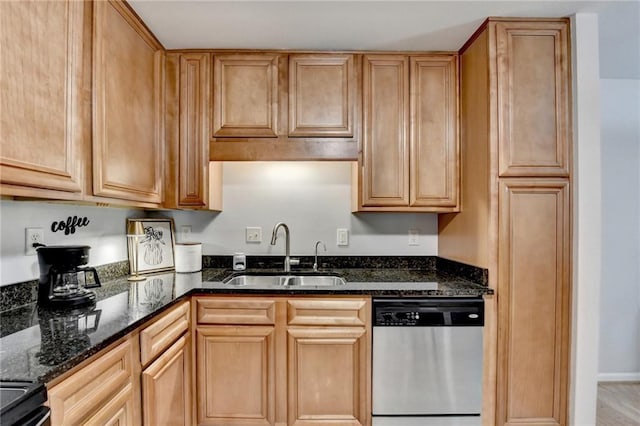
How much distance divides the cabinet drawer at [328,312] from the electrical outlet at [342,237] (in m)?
0.68

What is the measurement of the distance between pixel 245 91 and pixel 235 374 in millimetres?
1629

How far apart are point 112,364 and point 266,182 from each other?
1.52 meters

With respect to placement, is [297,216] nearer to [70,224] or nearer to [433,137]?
[433,137]

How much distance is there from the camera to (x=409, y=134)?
212cm

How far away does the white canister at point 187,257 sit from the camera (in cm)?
221

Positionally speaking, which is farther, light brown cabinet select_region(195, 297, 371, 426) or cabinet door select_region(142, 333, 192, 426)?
light brown cabinet select_region(195, 297, 371, 426)

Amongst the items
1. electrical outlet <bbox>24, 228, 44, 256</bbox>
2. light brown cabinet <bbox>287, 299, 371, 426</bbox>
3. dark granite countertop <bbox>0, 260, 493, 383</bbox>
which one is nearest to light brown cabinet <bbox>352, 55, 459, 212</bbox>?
dark granite countertop <bbox>0, 260, 493, 383</bbox>

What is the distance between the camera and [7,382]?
0.81 meters

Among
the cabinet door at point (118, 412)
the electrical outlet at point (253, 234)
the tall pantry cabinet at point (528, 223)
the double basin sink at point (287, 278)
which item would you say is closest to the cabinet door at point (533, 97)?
the tall pantry cabinet at point (528, 223)

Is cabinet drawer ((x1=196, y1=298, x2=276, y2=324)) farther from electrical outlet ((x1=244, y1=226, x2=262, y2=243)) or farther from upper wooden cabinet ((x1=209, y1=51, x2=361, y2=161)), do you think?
upper wooden cabinet ((x1=209, y1=51, x2=361, y2=161))

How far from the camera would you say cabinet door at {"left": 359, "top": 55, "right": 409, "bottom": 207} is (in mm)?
2123

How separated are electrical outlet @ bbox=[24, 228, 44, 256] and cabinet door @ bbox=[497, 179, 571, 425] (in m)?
2.18

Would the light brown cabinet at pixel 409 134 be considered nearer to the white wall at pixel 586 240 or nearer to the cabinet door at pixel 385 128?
the cabinet door at pixel 385 128

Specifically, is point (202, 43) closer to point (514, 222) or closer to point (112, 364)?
point (112, 364)
